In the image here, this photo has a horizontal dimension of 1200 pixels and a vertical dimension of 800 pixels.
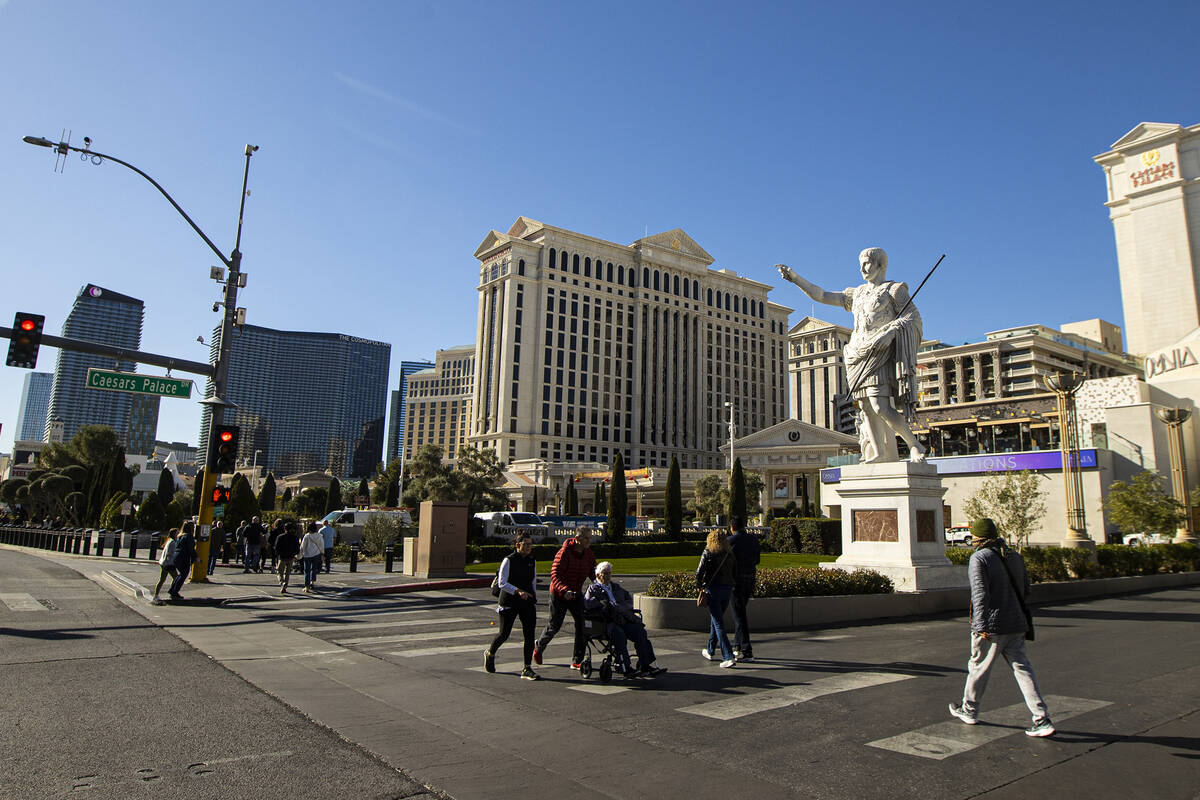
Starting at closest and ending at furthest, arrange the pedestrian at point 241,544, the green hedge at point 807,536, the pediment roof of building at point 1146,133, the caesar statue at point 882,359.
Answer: the caesar statue at point 882,359, the pedestrian at point 241,544, the green hedge at point 807,536, the pediment roof of building at point 1146,133

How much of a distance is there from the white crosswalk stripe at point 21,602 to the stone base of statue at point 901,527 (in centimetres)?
1514

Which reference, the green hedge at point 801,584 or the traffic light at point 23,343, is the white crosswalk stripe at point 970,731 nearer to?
the green hedge at point 801,584

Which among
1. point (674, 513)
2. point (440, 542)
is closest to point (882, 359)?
point (440, 542)

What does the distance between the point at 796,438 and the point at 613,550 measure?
180 feet

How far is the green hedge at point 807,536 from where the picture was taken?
35.1m

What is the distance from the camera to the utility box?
20938 millimetres

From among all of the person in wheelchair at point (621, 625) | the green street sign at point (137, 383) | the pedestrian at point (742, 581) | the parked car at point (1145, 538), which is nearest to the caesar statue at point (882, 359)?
the pedestrian at point (742, 581)

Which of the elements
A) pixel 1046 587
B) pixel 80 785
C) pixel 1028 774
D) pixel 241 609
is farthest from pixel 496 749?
pixel 1046 587

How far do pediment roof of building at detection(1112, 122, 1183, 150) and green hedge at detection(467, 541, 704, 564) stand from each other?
109268mm

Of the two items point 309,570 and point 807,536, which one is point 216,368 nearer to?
point 309,570

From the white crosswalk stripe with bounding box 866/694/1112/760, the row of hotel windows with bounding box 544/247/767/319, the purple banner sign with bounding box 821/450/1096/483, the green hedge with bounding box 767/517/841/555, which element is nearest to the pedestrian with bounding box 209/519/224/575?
the white crosswalk stripe with bounding box 866/694/1112/760

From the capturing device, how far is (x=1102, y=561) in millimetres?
19141

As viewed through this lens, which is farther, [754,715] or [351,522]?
[351,522]

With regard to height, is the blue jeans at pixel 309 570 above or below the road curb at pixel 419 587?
above
